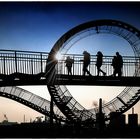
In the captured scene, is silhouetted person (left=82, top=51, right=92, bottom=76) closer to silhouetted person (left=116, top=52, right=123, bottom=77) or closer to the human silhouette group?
the human silhouette group

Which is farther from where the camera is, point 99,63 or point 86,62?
point 99,63

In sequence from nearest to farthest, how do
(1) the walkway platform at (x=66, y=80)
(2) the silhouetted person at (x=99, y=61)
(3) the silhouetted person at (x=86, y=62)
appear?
(1) the walkway platform at (x=66, y=80)
(3) the silhouetted person at (x=86, y=62)
(2) the silhouetted person at (x=99, y=61)

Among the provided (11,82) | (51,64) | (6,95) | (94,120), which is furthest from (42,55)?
(94,120)

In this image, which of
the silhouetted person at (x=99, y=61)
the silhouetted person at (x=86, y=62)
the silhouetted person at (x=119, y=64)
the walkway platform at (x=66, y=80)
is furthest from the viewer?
the silhouetted person at (x=119, y=64)

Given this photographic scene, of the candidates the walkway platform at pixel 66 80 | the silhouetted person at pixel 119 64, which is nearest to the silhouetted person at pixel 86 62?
the walkway platform at pixel 66 80

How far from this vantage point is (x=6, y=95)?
22406mm

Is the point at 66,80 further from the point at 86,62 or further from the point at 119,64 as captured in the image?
the point at 119,64

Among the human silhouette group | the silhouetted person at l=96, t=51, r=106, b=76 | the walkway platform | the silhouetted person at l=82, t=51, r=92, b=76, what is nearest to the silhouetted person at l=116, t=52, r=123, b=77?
the human silhouette group

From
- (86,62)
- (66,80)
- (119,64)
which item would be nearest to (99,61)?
(86,62)

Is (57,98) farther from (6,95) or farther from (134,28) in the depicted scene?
(134,28)

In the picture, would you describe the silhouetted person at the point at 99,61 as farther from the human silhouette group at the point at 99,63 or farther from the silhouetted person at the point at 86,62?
the silhouetted person at the point at 86,62

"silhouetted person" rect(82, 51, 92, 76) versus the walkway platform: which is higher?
"silhouetted person" rect(82, 51, 92, 76)

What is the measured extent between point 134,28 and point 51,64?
6872 millimetres

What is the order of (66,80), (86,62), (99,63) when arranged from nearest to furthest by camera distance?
(66,80), (86,62), (99,63)
